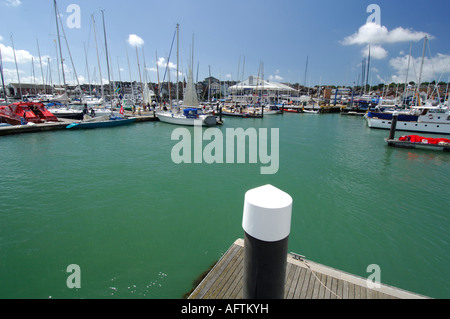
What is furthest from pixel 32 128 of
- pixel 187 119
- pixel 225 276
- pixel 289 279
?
pixel 289 279

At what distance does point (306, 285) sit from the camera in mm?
4379

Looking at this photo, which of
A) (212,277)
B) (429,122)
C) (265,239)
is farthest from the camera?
(429,122)

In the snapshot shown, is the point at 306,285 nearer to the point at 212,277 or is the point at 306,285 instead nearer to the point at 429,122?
the point at 212,277

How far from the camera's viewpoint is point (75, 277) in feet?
18.1

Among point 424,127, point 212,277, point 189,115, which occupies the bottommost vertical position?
point 212,277

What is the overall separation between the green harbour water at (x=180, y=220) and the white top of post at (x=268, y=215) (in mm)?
3964

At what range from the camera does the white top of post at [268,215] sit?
6.95 ft

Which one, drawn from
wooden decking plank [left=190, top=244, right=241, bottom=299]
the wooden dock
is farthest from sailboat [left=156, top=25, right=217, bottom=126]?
the wooden dock

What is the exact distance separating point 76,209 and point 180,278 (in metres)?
5.49

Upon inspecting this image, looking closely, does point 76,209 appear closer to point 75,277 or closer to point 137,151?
point 75,277

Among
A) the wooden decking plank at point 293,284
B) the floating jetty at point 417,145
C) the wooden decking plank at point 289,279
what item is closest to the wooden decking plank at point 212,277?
the wooden decking plank at point 289,279

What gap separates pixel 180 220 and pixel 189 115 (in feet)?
80.1
